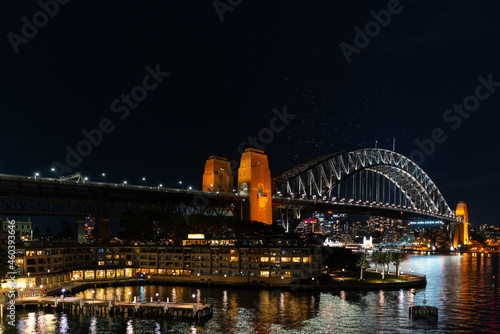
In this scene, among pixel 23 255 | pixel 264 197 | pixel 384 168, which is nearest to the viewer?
pixel 23 255

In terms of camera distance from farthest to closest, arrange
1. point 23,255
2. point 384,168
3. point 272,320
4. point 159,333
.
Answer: point 384,168
point 23,255
point 272,320
point 159,333

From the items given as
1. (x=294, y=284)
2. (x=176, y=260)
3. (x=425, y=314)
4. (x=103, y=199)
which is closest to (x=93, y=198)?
(x=103, y=199)

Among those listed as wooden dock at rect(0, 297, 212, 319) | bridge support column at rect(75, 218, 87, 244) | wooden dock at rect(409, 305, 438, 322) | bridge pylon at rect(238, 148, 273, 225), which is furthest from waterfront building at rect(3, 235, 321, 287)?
bridge pylon at rect(238, 148, 273, 225)

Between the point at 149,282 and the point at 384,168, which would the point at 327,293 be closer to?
the point at 149,282

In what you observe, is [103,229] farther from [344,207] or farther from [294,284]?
[344,207]

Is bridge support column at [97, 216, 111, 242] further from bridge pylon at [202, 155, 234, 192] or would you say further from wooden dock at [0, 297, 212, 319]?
wooden dock at [0, 297, 212, 319]

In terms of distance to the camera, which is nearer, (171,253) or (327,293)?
(327,293)

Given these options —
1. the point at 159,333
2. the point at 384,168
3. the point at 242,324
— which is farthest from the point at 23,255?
the point at 384,168
